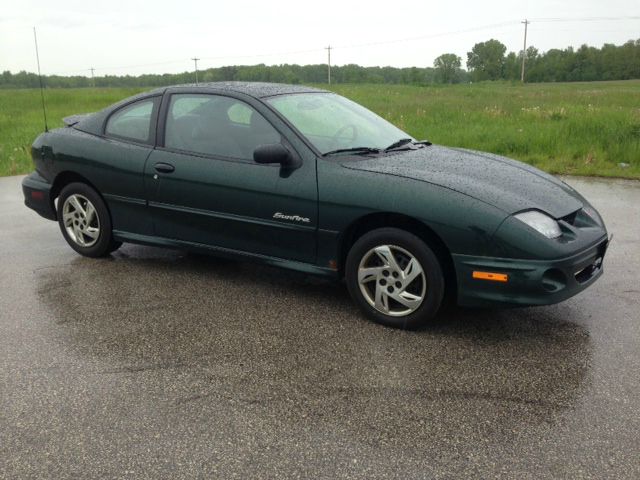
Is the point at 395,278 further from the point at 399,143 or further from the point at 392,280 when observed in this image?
the point at 399,143

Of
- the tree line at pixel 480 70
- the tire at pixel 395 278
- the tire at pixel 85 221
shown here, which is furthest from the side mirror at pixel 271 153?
the tree line at pixel 480 70

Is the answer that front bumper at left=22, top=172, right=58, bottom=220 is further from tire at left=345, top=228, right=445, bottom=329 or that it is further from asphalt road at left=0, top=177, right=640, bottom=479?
tire at left=345, top=228, right=445, bottom=329

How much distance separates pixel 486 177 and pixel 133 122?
9.65 ft

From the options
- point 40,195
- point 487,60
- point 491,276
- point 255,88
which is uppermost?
point 487,60

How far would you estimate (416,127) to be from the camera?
1427 cm

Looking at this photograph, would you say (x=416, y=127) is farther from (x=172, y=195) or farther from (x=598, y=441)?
(x=598, y=441)

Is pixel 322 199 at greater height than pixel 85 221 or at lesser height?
greater

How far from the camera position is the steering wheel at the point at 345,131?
15.4ft

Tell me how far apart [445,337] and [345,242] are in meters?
0.91

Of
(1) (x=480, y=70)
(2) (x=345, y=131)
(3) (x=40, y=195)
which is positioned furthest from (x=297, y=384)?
(1) (x=480, y=70)

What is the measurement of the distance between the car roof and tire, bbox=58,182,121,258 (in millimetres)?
1216

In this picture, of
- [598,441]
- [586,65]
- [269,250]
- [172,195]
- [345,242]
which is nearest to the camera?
[598,441]

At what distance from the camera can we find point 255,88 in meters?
5.00

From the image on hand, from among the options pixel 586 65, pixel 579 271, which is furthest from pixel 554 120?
pixel 586 65
